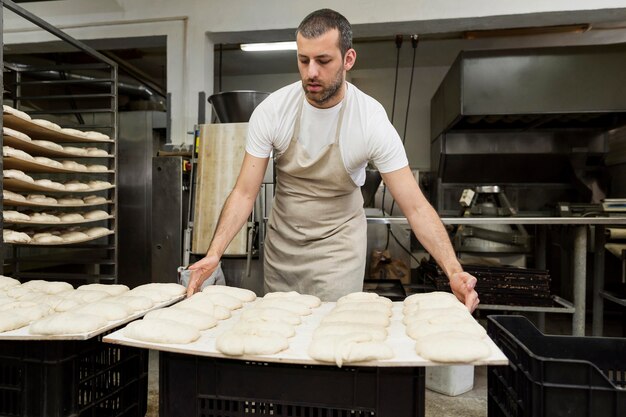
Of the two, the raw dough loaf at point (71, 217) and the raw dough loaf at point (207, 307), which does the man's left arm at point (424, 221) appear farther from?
the raw dough loaf at point (71, 217)

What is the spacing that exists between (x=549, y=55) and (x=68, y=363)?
4219 millimetres

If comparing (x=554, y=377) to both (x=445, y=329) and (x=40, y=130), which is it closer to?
(x=445, y=329)

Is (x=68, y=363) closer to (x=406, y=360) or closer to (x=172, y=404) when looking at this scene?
(x=172, y=404)

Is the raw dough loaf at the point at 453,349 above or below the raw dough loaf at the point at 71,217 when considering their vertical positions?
below

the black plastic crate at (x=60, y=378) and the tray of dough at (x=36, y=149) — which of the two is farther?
the tray of dough at (x=36, y=149)

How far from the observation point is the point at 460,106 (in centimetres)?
397

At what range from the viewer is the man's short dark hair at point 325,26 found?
5.10 ft

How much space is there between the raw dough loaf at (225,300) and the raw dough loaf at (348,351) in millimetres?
528

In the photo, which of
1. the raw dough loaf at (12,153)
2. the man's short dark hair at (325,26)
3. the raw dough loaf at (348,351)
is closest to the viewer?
the raw dough loaf at (348,351)

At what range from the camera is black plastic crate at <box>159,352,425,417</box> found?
0.96m

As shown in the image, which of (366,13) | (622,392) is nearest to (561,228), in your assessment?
(366,13)

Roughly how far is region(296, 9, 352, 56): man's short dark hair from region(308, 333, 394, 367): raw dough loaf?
3.48 ft

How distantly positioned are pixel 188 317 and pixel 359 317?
472 millimetres

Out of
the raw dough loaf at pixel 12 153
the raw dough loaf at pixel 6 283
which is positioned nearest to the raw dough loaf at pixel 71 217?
the raw dough loaf at pixel 12 153
